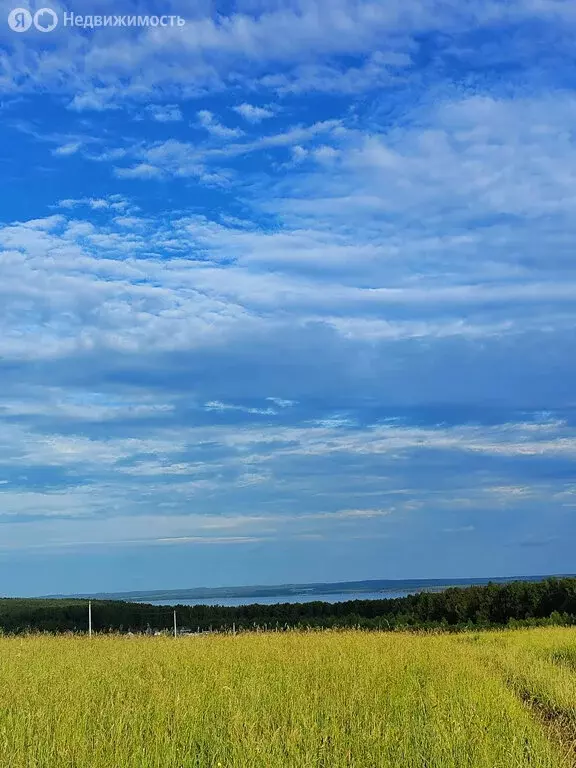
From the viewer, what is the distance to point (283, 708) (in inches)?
412

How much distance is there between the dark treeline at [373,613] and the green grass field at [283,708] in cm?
1700

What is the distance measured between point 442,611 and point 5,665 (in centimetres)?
2507

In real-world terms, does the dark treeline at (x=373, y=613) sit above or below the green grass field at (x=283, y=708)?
below

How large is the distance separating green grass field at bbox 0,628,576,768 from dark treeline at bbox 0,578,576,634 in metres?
17.0

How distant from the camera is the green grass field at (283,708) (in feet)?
26.4

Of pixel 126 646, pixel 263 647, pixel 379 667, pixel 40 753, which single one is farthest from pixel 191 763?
pixel 126 646

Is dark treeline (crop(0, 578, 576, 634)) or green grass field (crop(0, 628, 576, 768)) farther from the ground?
green grass field (crop(0, 628, 576, 768))

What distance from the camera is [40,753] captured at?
7.79 metres

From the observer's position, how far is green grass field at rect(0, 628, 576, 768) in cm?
804

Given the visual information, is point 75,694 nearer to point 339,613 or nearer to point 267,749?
point 267,749

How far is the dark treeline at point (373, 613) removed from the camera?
112 ft

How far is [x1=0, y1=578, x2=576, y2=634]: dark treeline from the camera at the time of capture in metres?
34.2

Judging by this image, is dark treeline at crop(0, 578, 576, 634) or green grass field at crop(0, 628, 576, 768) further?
dark treeline at crop(0, 578, 576, 634)

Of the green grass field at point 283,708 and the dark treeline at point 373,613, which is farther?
the dark treeline at point 373,613
